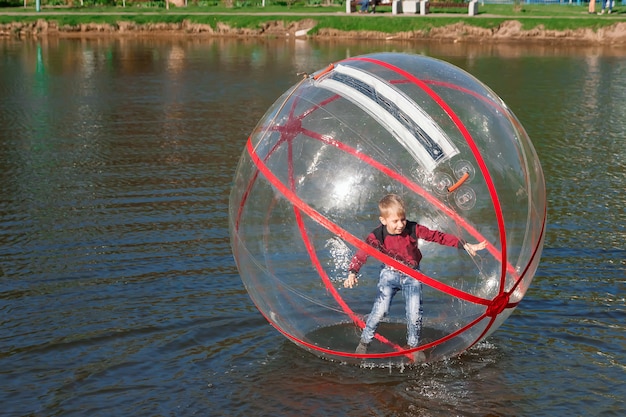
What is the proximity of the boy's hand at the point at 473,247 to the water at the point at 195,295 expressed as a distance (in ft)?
3.65

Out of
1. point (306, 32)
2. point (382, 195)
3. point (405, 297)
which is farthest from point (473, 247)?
point (306, 32)

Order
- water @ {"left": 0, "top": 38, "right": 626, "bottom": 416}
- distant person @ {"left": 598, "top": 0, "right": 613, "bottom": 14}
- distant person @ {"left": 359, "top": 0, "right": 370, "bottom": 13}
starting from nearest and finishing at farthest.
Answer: water @ {"left": 0, "top": 38, "right": 626, "bottom": 416}
distant person @ {"left": 598, "top": 0, "right": 613, "bottom": 14}
distant person @ {"left": 359, "top": 0, "right": 370, "bottom": 13}

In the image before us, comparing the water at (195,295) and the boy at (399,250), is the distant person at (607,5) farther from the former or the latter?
the boy at (399,250)

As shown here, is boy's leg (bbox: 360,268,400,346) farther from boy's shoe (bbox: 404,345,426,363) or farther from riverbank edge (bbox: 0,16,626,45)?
riverbank edge (bbox: 0,16,626,45)

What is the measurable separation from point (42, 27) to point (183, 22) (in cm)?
593

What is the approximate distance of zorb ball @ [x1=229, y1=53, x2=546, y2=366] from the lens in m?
6.48

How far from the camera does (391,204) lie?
21.1 feet

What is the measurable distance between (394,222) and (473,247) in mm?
555

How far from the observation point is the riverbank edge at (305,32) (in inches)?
1433

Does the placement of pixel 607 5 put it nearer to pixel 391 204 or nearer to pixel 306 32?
pixel 306 32

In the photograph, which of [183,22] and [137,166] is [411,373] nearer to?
[137,166]

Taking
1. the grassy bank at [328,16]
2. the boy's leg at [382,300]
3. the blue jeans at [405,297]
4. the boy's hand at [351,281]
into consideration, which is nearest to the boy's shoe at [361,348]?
the boy's leg at [382,300]

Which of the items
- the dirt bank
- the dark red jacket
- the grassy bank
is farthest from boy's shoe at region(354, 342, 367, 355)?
the grassy bank

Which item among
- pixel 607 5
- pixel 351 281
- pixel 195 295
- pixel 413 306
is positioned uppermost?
pixel 607 5
